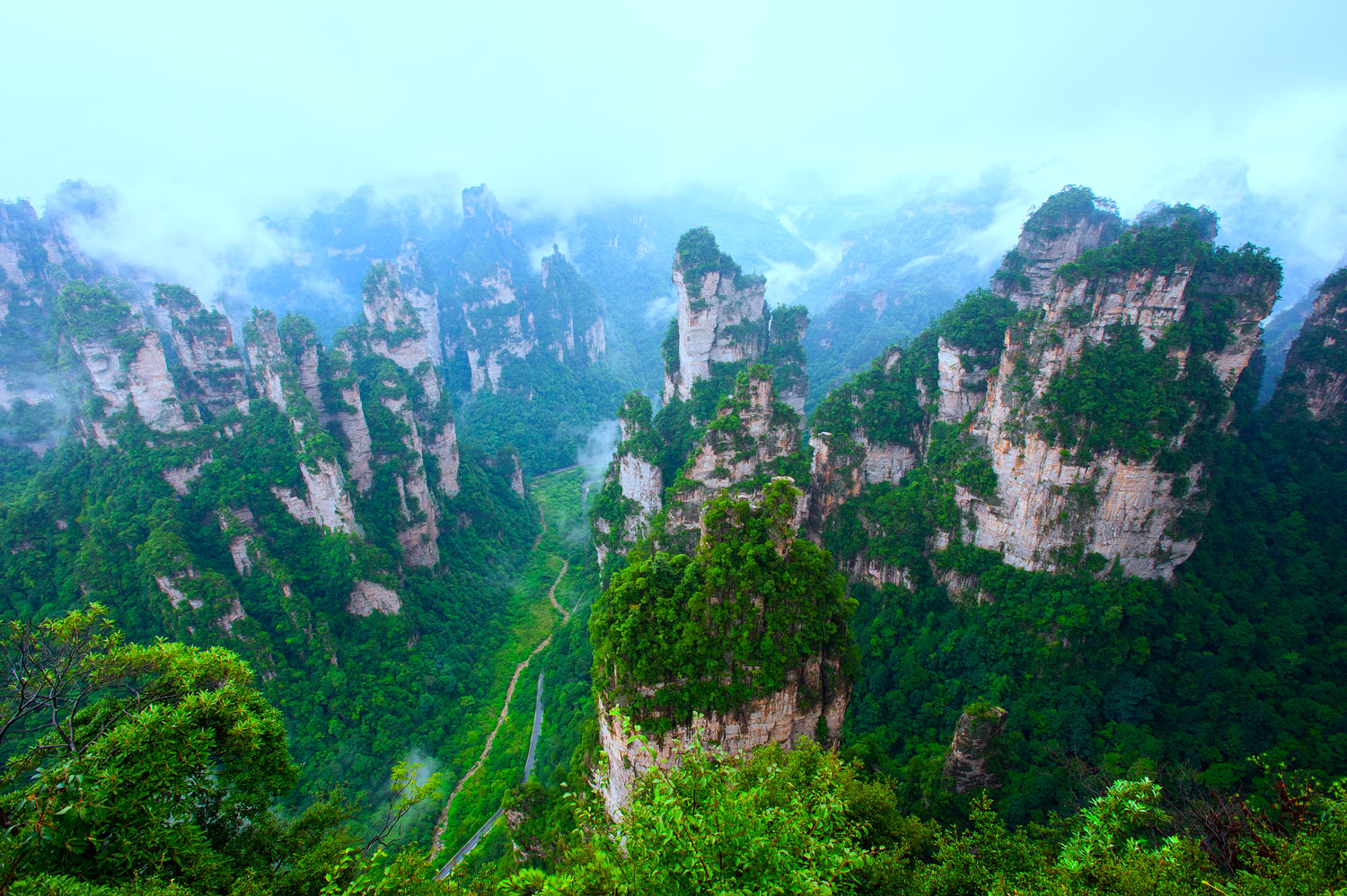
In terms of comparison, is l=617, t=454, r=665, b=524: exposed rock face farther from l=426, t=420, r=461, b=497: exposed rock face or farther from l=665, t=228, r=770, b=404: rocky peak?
l=426, t=420, r=461, b=497: exposed rock face

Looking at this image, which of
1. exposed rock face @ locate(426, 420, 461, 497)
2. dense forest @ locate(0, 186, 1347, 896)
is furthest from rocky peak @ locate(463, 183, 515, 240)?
exposed rock face @ locate(426, 420, 461, 497)

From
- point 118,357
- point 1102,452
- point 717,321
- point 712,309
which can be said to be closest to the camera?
point 1102,452

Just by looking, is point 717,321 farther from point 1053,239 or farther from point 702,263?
point 1053,239

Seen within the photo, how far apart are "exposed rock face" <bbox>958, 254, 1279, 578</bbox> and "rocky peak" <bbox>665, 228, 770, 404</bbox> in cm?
2139

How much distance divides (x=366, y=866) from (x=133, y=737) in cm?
388

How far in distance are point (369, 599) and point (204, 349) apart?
1799cm

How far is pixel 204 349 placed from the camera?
3394 cm

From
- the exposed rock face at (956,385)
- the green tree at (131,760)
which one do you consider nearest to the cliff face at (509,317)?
the exposed rock face at (956,385)

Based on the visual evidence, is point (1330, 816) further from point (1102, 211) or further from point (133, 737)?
point (1102, 211)

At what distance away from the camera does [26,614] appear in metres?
26.0

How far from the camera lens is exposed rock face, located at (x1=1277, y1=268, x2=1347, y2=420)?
2650cm

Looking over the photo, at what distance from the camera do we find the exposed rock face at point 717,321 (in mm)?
43750

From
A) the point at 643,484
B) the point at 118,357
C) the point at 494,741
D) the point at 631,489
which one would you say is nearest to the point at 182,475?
the point at 118,357

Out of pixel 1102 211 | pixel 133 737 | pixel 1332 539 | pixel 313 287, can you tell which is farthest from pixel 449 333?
pixel 1332 539
